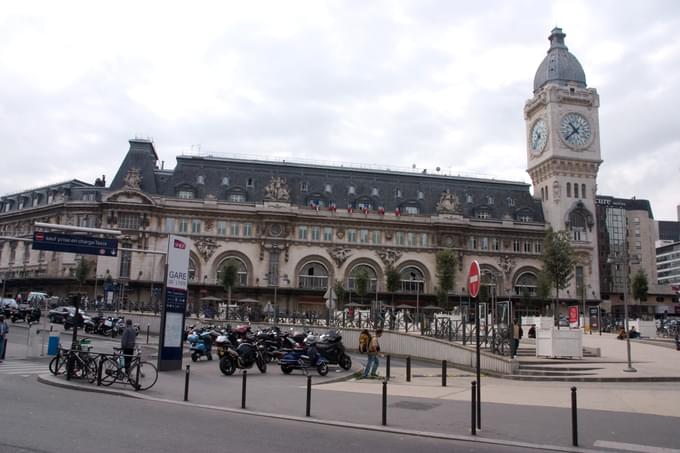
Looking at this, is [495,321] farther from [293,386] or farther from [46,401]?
[46,401]

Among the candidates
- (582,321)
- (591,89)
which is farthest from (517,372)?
(591,89)

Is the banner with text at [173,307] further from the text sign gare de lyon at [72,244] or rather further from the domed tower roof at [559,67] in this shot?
the domed tower roof at [559,67]

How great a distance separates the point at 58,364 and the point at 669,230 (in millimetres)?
161005

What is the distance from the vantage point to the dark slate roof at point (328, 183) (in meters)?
75.1

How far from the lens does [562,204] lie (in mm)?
79938

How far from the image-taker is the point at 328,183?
260ft

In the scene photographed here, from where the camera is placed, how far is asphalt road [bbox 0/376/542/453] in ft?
30.9

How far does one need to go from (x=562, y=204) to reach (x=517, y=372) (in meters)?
63.2

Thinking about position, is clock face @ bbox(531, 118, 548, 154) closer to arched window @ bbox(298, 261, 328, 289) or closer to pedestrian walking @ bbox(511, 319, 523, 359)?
arched window @ bbox(298, 261, 328, 289)

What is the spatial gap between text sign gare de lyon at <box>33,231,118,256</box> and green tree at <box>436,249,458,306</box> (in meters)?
48.6

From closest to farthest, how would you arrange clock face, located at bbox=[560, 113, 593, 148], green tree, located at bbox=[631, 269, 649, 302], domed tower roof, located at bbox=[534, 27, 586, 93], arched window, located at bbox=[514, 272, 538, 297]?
arched window, located at bbox=[514, 272, 538, 297]
green tree, located at bbox=[631, 269, 649, 302]
clock face, located at bbox=[560, 113, 593, 148]
domed tower roof, located at bbox=[534, 27, 586, 93]

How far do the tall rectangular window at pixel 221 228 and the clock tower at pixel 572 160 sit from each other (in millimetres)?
42813

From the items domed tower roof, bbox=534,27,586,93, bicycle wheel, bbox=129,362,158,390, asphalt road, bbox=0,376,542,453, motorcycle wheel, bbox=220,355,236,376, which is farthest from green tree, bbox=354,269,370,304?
asphalt road, bbox=0,376,542,453

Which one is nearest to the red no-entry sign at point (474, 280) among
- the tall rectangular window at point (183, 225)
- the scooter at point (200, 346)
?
the scooter at point (200, 346)
